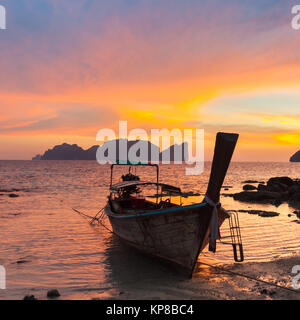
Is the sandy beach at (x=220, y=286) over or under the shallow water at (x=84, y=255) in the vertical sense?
over

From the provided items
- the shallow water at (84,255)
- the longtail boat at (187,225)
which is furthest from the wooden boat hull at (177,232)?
the shallow water at (84,255)

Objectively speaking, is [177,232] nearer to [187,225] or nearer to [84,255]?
[187,225]

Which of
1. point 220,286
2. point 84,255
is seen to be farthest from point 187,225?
point 84,255

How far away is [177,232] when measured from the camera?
1027 cm

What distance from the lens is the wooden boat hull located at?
32.3ft

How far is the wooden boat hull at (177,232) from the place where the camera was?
9.84m

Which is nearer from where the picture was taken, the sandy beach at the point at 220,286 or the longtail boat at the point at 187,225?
the sandy beach at the point at 220,286

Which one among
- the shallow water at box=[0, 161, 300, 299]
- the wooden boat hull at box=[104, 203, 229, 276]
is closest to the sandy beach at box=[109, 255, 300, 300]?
the shallow water at box=[0, 161, 300, 299]

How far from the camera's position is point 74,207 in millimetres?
29359

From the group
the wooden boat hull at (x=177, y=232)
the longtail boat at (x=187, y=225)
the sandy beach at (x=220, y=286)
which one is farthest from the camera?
the wooden boat hull at (x=177, y=232)

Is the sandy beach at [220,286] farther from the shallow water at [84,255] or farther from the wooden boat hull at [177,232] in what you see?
the wooden boat hull at [177,232]

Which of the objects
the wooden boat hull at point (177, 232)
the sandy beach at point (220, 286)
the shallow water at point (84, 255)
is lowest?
the shallow water at point (84, 255)
